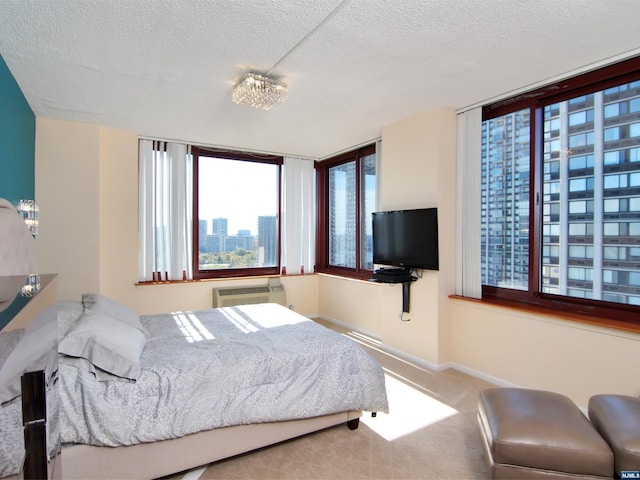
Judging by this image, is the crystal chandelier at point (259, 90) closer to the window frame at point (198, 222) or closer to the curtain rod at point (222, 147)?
the curtain rod at point (222, 147)

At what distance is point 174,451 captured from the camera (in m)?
1.91

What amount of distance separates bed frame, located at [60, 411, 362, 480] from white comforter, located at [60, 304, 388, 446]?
0.23 ft

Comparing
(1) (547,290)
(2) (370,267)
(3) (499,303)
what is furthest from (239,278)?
(1) (547,290)

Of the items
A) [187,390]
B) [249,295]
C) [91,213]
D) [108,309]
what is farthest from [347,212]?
[187,390]

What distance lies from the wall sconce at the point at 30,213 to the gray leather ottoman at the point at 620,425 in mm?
4547

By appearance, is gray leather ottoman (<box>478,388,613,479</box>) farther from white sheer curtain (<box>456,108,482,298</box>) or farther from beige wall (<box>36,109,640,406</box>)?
white sheer curtain (<box>456,108,482,298</box>)

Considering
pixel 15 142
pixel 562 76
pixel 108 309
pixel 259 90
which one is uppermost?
pixel 562 76

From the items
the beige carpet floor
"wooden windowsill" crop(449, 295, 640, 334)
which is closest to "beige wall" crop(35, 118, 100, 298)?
the beige carpet floor

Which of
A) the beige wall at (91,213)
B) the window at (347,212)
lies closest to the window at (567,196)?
the window at (347,212)

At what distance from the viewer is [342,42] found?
2.29 meters

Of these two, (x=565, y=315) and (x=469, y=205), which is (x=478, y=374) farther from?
(x=469, y=205)

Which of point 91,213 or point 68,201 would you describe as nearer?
point 68,201

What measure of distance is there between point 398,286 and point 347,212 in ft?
5.93

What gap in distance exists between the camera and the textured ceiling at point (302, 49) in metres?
1.97
